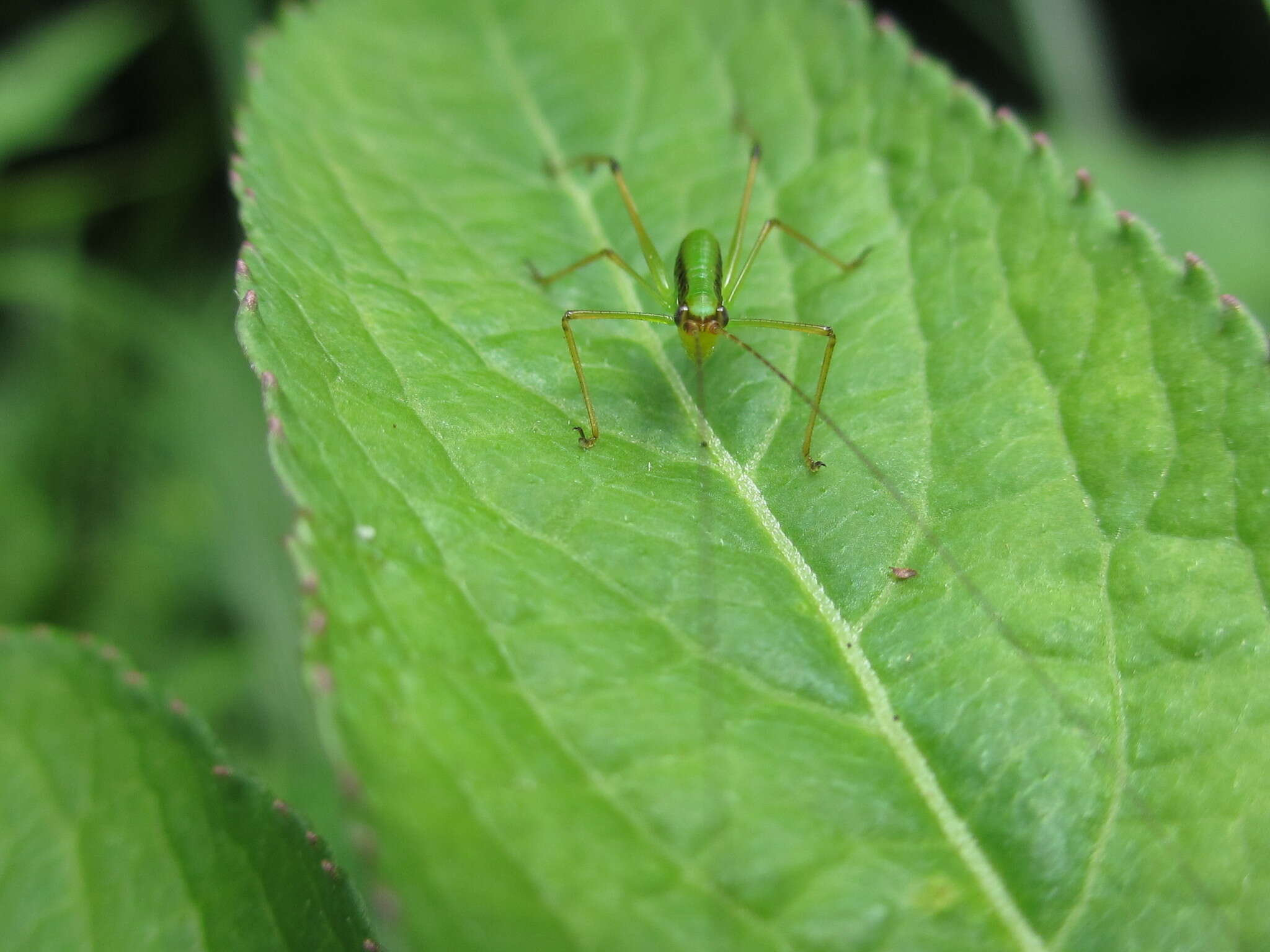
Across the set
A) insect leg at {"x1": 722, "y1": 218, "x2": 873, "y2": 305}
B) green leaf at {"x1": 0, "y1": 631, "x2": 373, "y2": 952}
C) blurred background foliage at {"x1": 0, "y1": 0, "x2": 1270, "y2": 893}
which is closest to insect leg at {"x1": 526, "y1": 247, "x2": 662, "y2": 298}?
insect leg at {"x1": 722, "y1": 218, "x2": 873, "y2": 305}

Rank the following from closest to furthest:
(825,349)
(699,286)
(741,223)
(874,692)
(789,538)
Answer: (874,692), (789,538), (825,349), (699,286), (741,223)

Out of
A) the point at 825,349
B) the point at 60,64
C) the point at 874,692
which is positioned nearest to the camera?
the point at 874,692

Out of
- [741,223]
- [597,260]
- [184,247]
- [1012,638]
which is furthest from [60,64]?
[1012,638]

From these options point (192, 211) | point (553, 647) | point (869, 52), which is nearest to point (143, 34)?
point (192, 211)

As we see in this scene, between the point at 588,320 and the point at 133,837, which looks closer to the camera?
the point at 133,837

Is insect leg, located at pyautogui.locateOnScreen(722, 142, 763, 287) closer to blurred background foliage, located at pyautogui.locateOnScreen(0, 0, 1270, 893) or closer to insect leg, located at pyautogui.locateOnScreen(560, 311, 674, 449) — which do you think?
insect leg, located at pyautogui.locateOnScreen(560, 311, 674, 449)

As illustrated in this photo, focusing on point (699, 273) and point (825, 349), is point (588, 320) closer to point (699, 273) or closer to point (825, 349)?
point (699, 273)

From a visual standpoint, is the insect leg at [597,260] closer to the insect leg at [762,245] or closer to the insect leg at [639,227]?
the insect leg at [639,227]

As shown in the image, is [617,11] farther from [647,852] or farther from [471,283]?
[647,852]
